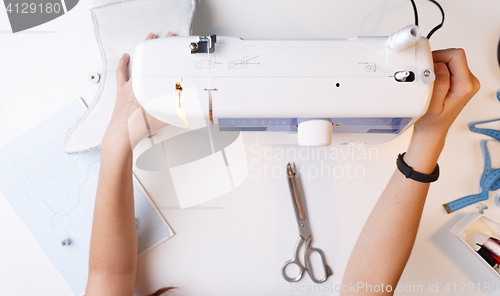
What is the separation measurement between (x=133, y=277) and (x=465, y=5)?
1.27m

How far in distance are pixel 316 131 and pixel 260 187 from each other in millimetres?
369

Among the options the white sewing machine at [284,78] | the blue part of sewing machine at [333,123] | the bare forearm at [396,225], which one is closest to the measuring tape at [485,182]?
the bare forearm at [396,225]

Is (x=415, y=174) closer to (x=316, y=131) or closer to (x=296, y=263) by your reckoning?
(x=316, y=131)

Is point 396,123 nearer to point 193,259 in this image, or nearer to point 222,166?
point 222,166

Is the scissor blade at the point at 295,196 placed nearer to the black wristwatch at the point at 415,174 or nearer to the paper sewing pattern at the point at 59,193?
the black wristwatch at the point at 415,174

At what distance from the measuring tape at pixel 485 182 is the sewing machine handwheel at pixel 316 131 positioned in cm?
58

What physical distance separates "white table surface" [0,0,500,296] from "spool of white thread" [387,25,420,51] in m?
0.37

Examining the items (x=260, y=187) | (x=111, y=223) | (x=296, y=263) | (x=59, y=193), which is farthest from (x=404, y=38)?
(x=59, y=193)

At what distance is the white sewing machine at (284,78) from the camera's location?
0.49 m

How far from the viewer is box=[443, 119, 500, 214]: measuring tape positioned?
2.61 feet

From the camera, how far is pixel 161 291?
0.78m

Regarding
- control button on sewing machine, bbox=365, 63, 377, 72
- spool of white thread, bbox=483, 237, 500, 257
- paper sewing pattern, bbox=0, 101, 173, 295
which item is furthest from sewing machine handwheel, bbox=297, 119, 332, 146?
spool of white thread, bbox=483, 237, 500, 257

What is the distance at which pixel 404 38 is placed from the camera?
461mm

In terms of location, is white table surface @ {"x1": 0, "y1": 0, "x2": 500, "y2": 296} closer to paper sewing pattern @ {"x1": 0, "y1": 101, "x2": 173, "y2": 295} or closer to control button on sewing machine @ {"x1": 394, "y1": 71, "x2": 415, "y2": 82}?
paper sewing pattern @ {"x1": 0, "y1": 101, "x2": 173, "y2": 295}
